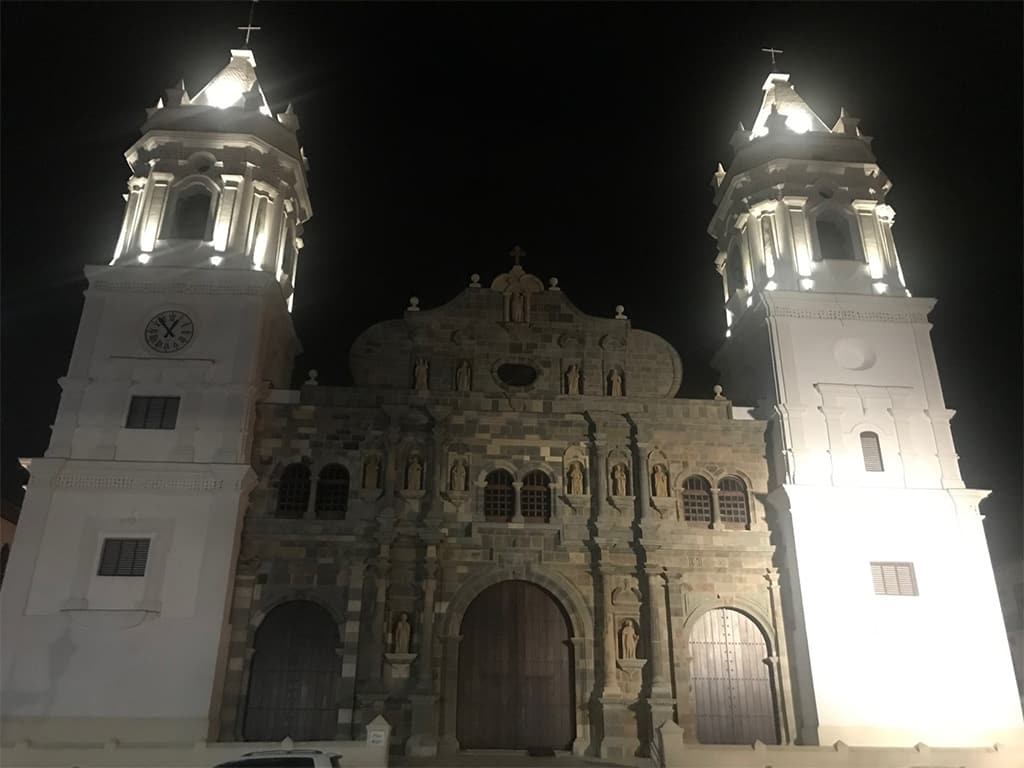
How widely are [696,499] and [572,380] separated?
497 centimetres

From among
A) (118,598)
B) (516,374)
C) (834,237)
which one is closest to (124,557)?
(118,598)

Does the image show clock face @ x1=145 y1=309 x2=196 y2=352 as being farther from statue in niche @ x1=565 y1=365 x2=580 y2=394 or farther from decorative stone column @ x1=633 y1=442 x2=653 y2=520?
decorative stone column @ x1=633 y1=442 x2=653 y2=520

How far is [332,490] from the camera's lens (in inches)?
953

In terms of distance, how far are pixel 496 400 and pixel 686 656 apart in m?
8.61

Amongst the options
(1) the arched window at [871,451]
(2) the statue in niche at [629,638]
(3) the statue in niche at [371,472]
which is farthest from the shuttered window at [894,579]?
(3) the statue in niche at [371,472]

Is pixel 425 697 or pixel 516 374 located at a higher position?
pixel 516 374

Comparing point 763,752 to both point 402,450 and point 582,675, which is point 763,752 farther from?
point 402,450

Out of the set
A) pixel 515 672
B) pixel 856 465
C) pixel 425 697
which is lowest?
pixel 425 697

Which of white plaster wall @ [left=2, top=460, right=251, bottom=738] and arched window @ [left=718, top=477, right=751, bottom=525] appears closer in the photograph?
white plaster wall @ [left=2, top=460, right=251, bottom=738]

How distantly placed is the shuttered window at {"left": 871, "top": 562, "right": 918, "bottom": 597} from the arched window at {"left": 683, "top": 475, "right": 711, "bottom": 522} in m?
4.53

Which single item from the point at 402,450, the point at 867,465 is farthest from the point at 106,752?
the point at 867,465

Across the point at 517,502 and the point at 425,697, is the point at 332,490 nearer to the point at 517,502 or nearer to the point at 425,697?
the point at 517,502

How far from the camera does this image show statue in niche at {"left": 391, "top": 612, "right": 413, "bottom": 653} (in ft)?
72.2

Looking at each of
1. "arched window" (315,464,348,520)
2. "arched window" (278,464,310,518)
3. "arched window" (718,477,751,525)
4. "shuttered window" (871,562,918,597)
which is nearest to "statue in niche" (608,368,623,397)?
"arched window" (718,477,751,525)
